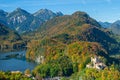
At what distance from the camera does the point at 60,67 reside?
199m

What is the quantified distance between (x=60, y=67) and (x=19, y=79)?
77983 mm

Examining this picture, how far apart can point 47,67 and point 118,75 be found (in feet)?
178

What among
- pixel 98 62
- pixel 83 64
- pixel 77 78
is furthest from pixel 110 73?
pixel 83 64

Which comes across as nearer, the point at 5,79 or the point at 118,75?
the point at 5,79

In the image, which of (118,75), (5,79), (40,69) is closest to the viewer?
(5,79)

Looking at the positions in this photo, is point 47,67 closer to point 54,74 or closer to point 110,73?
point 54,74

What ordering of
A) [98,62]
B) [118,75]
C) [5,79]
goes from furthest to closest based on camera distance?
[98,62], [118,75], [5,79]

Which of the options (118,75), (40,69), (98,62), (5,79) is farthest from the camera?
(40,69)

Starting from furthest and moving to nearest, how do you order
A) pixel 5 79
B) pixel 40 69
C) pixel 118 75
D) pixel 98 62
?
pixel 40 69 → pixel 98 62 → pixel 118 75 → pixel 5 79

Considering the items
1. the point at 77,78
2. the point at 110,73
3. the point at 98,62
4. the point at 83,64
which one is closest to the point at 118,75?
the point at 110,73

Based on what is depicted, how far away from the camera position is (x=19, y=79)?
4828 inches

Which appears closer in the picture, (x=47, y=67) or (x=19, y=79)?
(x=19, y=79)

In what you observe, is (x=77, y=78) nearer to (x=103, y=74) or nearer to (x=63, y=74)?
(x=103, y=74)

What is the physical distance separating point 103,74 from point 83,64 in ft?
144
